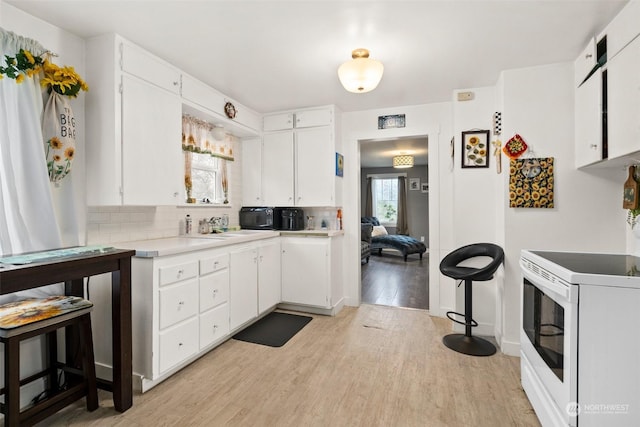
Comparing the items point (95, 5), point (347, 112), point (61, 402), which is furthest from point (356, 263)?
point (95, 5)

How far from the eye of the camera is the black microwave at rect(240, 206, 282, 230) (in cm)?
379

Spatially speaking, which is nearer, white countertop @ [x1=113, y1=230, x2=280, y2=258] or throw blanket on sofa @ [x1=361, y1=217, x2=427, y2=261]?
white countertop @ [x1=113, y1=230, x2=280, y2=258]

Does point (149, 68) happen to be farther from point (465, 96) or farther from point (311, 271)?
point (465, 96)

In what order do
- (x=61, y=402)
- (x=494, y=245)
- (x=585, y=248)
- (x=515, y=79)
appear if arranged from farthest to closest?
1. (x=494, y=245)
2. (x=515, y=79)
3. (x=585, y=248)
4. (x=61, y=402)

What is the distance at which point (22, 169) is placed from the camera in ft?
6.04

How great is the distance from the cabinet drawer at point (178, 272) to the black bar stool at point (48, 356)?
0.44 metres

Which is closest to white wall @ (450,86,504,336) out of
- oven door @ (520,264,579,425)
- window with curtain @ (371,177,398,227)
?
oven door @ (520,264,579,425)

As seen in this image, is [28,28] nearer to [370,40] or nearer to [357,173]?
[370,40]

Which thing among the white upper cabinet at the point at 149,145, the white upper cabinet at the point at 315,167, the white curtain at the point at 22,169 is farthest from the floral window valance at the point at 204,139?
the white curtain at the point at 22,169

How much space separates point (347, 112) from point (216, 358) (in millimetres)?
3039

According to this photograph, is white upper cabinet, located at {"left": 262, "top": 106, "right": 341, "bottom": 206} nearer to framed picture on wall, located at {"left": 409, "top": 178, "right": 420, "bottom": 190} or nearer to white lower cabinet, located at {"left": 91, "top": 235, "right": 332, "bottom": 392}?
white lower cabinet, located at {"left": 91, "top": 235, "right": 332, "bottom": 392}

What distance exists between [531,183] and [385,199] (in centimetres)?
678

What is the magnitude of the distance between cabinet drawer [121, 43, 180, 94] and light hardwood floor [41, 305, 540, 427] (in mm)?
2236

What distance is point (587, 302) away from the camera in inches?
55.0
